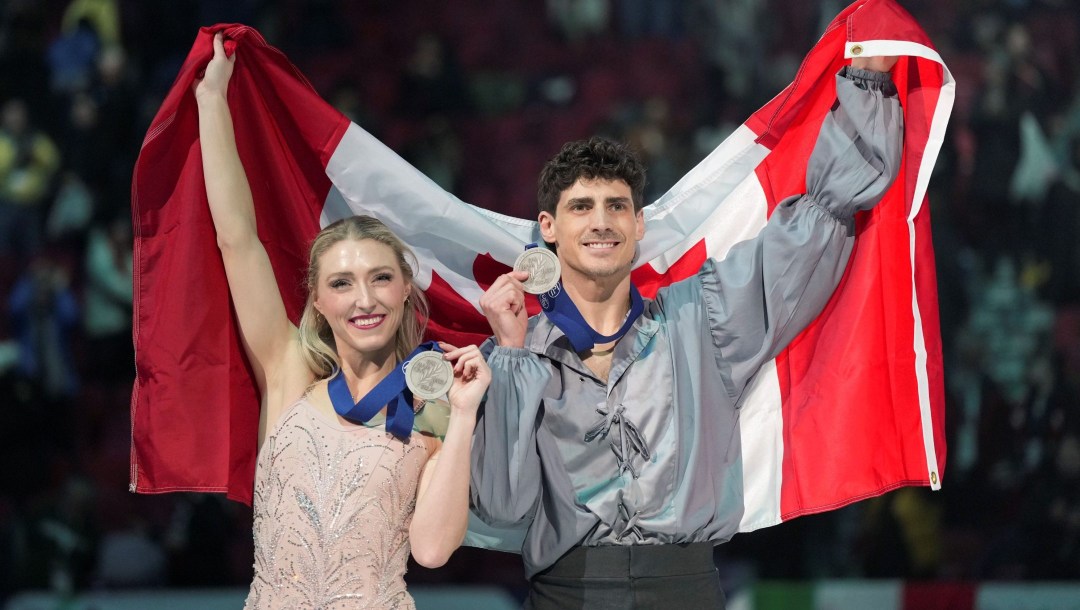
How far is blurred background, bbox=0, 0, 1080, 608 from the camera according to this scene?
16.9 feet

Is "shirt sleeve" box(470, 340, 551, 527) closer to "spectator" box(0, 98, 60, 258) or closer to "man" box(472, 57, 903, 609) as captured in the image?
"man" box(472, 57, 903, 609)

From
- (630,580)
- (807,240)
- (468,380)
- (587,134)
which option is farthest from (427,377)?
(587,134)

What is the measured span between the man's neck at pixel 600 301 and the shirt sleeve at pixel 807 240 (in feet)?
0.44

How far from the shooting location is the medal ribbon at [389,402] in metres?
2.47

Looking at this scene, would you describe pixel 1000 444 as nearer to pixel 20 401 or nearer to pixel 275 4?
pixel 275 4

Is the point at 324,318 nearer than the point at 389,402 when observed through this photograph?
No

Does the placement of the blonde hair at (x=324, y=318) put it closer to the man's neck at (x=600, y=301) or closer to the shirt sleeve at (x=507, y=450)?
the shirt sleeve at (x=507, y=450)

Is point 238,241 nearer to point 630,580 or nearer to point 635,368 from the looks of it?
point 635,368

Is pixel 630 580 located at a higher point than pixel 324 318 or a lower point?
lower

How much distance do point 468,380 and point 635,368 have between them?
0.44m

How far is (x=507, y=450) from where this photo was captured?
247cm

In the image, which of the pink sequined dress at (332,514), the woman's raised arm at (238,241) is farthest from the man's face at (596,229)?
the woman's raised arm at (238,241)

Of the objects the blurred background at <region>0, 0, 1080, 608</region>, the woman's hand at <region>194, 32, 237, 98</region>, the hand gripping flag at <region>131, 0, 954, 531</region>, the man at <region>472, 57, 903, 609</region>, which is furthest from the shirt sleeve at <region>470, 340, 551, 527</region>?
the blurred background at <region>0, 0, 1080, 608</region>

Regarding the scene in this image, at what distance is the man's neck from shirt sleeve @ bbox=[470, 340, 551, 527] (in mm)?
222
